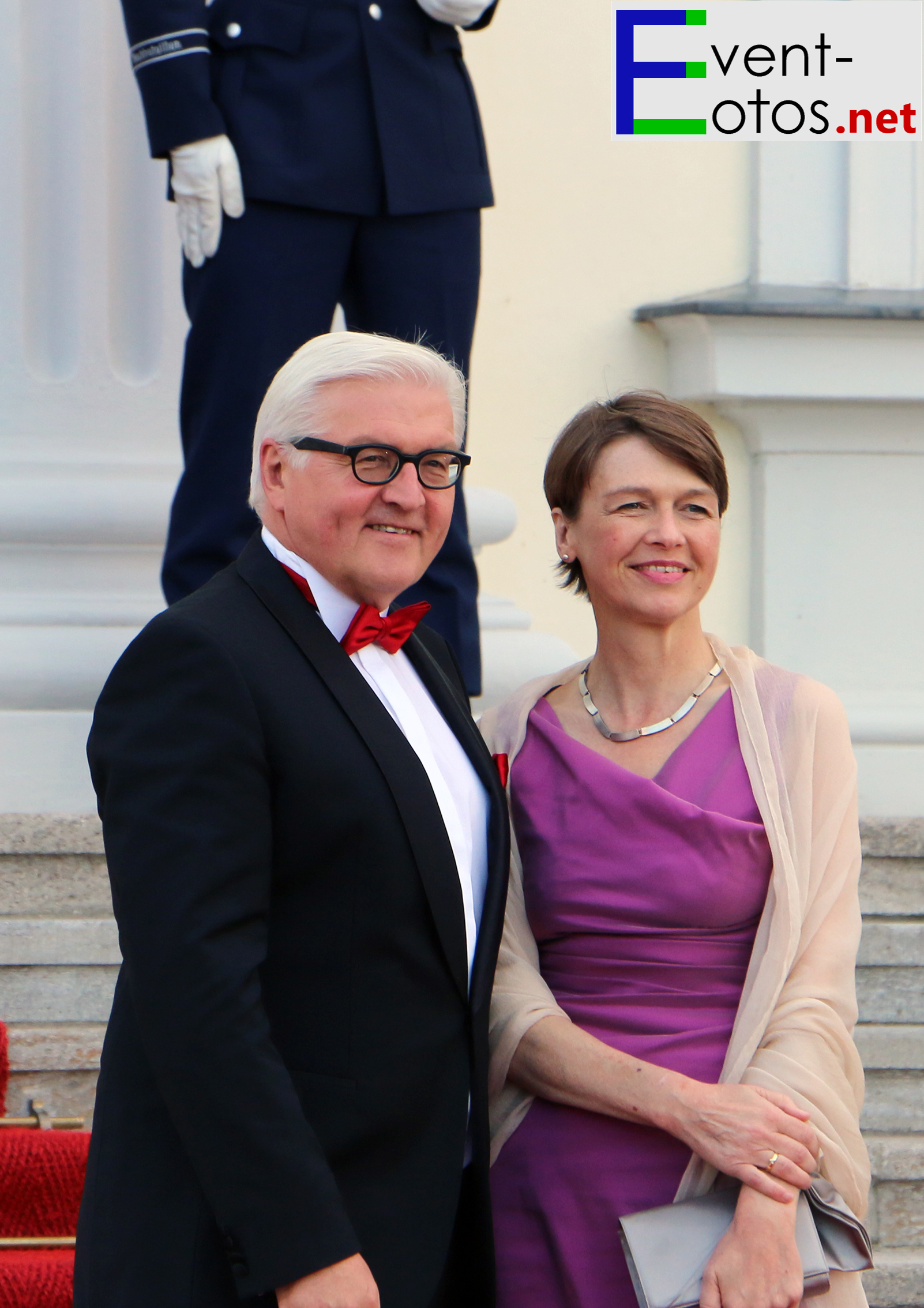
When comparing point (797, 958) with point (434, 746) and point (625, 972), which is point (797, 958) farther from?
point (434, 746)

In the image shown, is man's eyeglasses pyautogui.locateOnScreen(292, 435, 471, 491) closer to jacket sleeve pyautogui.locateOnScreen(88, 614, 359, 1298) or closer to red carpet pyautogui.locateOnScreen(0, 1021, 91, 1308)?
jacket sleeve pyautogui.locateOnScreen(88, 614, 359, 1298)

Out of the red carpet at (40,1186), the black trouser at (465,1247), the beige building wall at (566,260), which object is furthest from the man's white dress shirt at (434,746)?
the beige building wall at (566,260)

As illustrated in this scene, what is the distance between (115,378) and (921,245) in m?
2.09

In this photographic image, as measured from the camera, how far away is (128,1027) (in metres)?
1.49

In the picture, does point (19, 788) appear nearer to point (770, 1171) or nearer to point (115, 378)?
point (115, 378)

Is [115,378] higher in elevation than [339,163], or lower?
lower

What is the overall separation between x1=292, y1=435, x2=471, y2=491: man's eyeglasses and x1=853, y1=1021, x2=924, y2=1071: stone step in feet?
5.08

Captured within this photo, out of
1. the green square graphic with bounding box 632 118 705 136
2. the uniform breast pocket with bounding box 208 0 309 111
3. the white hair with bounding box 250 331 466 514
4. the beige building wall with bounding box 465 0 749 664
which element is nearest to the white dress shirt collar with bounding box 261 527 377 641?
the white hair with bounding box 250 331 466 514

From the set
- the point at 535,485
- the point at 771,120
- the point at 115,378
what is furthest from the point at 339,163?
the point at 771,120

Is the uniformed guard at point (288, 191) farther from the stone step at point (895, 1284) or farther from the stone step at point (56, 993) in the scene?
the stone step at point (895, 1284)

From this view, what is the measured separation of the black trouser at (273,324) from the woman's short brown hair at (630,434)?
78 centimetres

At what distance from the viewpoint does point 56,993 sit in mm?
2480

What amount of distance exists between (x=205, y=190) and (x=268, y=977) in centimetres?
166

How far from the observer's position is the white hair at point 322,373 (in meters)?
1.53
